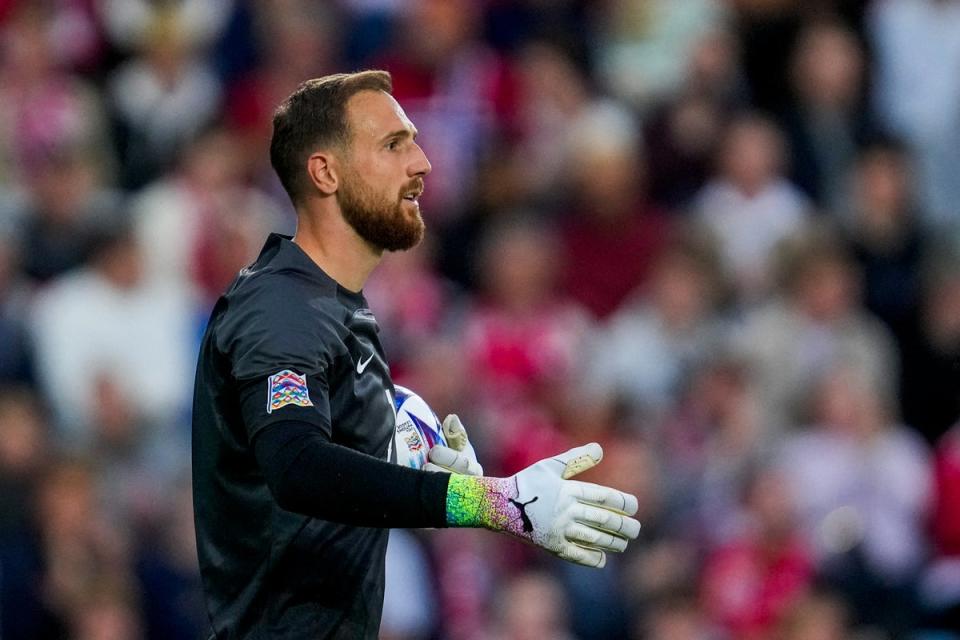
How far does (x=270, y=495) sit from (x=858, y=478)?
4784mm

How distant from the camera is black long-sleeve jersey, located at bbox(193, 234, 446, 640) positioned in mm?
3611

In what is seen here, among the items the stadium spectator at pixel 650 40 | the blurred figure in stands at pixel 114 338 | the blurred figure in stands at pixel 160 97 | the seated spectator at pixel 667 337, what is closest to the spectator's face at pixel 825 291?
the seated spectator at pixel 667 337

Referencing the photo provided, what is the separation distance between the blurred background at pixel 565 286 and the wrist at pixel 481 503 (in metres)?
4.05

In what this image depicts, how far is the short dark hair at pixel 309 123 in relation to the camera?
3.97m

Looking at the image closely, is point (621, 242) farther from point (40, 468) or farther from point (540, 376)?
point (40, 468)

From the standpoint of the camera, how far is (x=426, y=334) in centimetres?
847

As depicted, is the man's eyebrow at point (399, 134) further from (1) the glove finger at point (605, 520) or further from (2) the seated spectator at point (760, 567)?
(2) the seated spectator at point (760, 567)

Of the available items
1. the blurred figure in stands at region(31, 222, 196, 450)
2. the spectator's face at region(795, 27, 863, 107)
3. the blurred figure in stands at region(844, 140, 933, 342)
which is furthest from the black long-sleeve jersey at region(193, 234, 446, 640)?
the spectator's face at region(795, 27, 863, 107)

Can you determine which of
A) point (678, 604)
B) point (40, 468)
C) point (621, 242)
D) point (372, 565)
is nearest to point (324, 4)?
point (621, 242)

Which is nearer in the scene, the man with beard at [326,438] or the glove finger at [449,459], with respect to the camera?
the man with beard at [326,438]

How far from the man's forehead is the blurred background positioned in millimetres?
3787

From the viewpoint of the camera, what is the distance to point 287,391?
139 inches

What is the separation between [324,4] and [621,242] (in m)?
2.46

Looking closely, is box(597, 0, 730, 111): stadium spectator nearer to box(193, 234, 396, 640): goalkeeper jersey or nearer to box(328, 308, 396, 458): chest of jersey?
box(328, 308, 396, 458): chest of jersey
